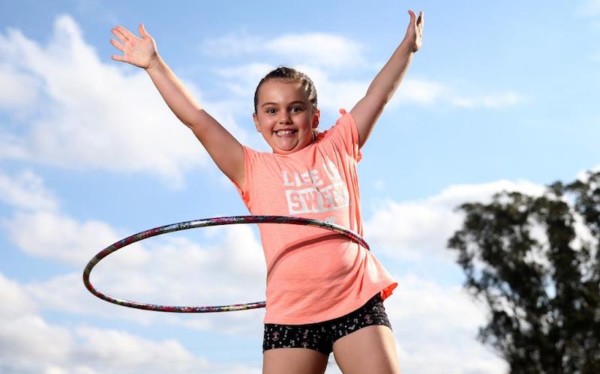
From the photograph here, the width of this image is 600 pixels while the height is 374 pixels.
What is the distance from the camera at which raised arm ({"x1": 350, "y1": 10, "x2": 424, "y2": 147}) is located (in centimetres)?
519

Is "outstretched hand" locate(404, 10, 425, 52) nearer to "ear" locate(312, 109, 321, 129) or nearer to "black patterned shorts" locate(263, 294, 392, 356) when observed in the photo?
"ear" locate(312, 109, 321, 129)

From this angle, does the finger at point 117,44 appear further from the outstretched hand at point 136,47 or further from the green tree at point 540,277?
the green tree at point 540,277

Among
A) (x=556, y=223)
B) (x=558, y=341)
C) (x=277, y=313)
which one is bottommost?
(x=277, y=313)

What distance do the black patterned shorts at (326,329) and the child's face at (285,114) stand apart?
99cm

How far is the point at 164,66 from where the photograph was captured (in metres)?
5.00

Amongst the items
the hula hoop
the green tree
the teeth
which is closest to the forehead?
the teeth

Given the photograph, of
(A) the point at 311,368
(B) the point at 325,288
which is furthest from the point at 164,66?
(A) the point at 311,368

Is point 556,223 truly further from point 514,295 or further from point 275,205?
point 275,205

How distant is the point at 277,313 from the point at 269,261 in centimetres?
30

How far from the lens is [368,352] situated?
4.45m

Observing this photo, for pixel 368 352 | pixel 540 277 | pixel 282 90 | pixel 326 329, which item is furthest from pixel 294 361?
pixel 540 277

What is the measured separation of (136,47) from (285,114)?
0.96 m

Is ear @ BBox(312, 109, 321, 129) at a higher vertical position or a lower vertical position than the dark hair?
lower

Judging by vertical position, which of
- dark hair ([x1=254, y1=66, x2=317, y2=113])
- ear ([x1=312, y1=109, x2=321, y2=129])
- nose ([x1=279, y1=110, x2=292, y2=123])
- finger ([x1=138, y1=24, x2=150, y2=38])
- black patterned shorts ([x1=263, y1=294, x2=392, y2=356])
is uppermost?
finger ([x1=138, y1=24, x2=150, y2=38])
